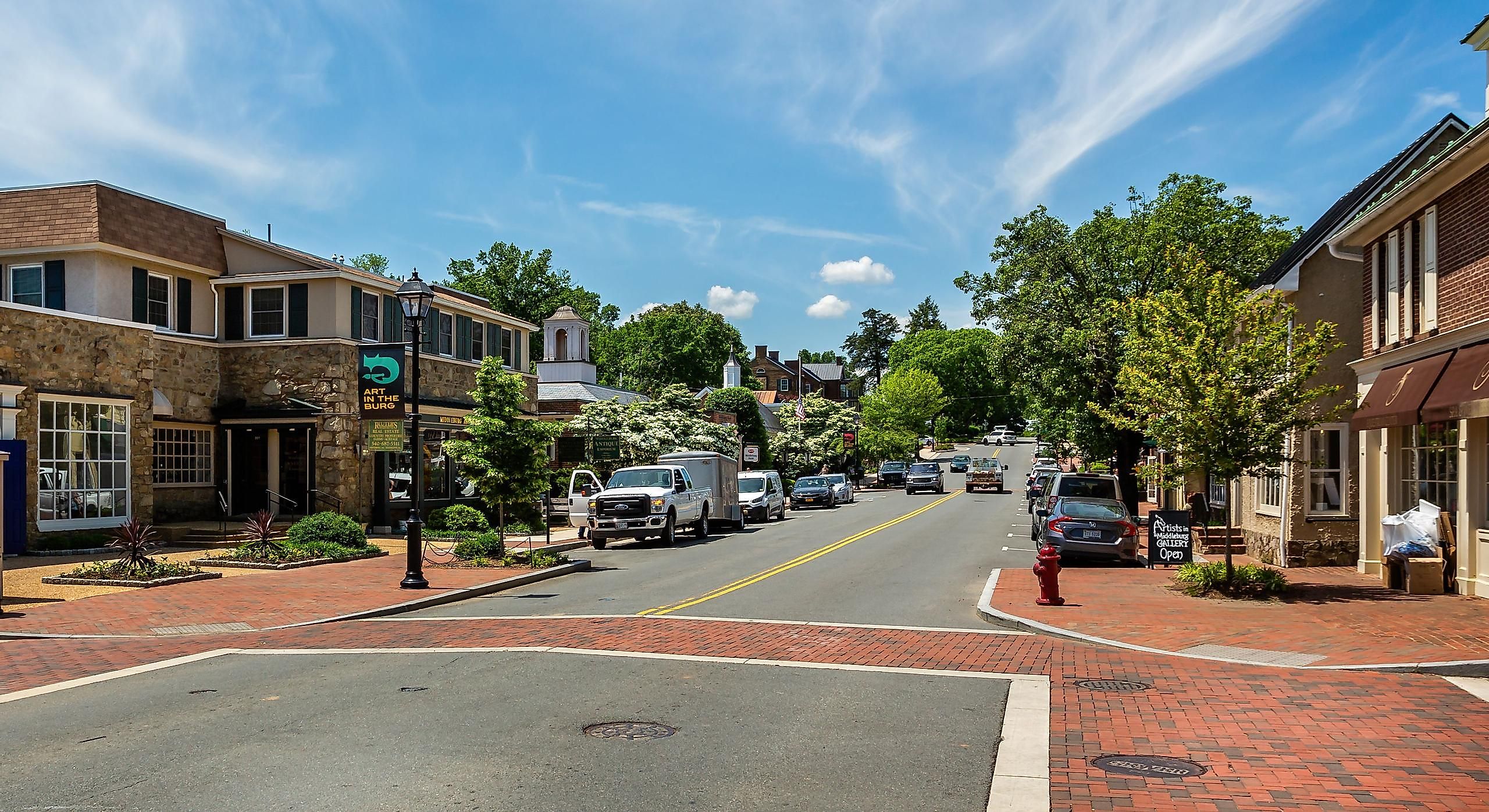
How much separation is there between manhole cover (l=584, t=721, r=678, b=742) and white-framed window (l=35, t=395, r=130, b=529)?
1851cm

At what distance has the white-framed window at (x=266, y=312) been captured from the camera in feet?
94.8

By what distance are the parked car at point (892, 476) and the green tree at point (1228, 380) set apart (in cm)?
5490

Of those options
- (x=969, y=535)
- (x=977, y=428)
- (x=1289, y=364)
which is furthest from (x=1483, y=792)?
(x=977, y=428)

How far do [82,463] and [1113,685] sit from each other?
21441mm

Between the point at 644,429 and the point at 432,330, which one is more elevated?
the point at 432,330

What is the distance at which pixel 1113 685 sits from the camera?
1006 cm

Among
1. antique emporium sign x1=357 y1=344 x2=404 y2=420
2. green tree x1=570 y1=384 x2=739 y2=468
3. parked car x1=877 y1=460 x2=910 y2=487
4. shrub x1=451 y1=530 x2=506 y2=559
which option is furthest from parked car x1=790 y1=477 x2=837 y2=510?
shrub x1=451 y1=530 x2=506 y2=559

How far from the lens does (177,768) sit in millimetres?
7020

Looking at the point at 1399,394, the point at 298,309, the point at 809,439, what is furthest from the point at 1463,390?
the point at 809,439

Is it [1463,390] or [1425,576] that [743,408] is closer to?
[1425,576]

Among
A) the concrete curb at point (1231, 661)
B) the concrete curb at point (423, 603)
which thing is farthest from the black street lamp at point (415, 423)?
the concrete curb at point (1231, 661)

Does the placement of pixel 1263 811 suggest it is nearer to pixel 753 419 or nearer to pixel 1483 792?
pixel 1483 792

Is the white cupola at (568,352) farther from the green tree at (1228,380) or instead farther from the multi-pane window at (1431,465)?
the multi-pane window at (1431,465)

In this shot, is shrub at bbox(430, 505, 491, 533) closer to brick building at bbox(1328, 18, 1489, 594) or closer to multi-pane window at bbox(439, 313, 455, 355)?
multi-pane window at bbox(439, 313, 455, 355)
